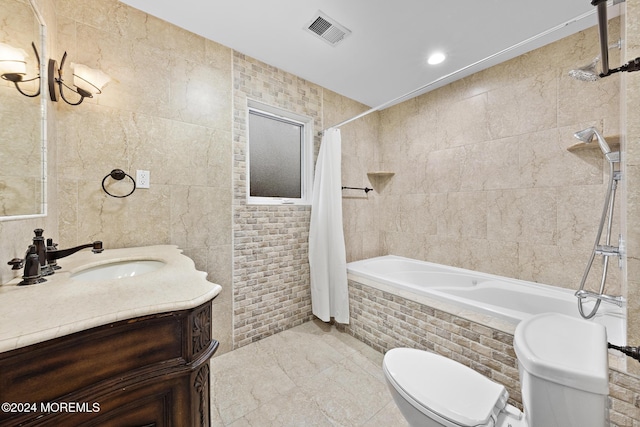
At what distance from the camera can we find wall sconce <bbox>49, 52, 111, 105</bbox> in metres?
1.30

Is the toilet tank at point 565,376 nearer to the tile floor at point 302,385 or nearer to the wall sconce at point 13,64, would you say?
the tile floor at point 302,385

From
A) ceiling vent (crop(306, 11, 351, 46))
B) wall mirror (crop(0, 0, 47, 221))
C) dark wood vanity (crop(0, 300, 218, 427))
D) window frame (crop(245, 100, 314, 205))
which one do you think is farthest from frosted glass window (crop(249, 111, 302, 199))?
dark wood vanity (crop(0, 300, 218, 427))

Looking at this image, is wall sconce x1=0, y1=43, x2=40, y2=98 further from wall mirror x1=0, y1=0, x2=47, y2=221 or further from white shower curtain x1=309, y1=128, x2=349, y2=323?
white shower curtain x1=309, y1=128, x2=349, y2=323

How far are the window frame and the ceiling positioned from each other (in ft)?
1.36

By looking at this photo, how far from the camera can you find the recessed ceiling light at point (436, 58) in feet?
6.92

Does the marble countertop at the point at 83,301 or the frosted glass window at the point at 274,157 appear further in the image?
the frosted glass window at the point at 274,157

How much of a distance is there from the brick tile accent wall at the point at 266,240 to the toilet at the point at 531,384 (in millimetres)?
1363

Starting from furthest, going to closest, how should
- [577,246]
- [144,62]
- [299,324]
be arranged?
[299,324]
[577,246]
[144,62]

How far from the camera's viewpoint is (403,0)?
1.55m

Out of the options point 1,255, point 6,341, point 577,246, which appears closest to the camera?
point 6,341

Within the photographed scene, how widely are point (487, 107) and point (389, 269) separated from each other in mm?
1957

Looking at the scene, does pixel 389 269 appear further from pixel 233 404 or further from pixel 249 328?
pixel 233 404

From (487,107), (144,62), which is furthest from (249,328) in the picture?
(487,107)

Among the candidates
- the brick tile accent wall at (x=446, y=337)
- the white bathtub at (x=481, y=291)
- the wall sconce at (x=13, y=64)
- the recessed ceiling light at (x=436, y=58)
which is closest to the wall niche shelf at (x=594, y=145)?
the white bathtub at (x=481, y=291)
